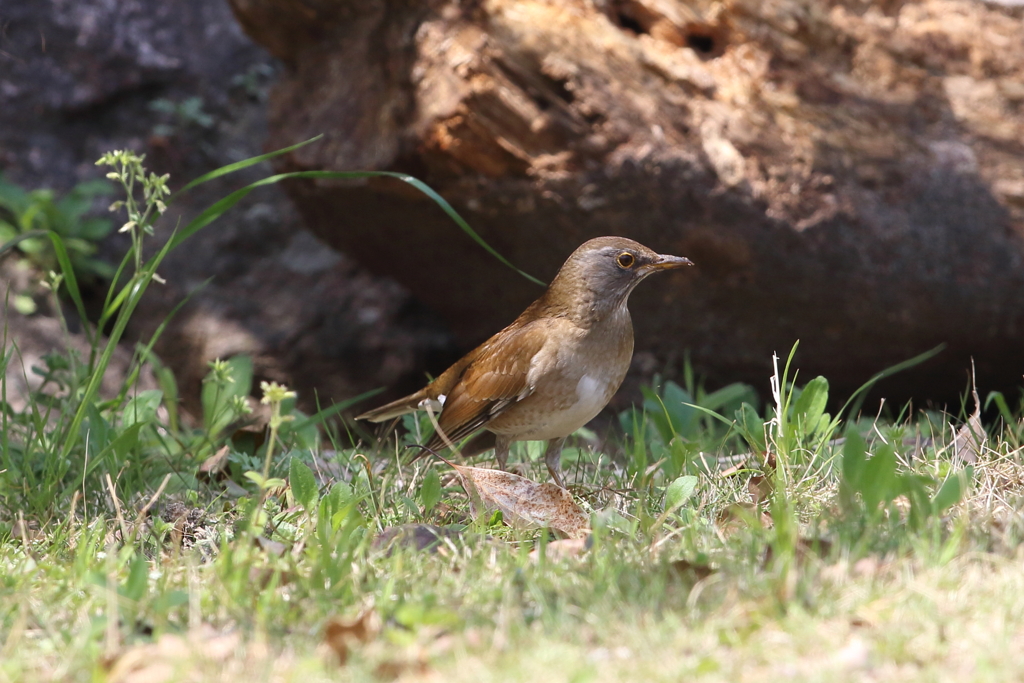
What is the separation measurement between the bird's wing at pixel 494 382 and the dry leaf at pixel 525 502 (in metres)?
0.65

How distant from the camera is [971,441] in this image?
156 inches

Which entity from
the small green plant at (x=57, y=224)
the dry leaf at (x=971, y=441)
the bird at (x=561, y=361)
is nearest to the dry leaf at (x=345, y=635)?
the bird at (x=561, y=361)

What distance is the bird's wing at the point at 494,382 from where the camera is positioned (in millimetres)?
4238

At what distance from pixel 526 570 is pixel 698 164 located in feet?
A: 10.7

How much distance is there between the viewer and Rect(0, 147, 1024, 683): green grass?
2.18 meters

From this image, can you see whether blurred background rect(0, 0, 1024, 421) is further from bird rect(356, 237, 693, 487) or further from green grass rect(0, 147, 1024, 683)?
green grass rect(0, 147, 1024, 683)

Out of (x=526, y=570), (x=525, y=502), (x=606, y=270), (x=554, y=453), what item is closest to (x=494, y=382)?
(x=554, y=453)

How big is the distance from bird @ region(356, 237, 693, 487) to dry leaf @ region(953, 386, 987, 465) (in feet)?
4.36

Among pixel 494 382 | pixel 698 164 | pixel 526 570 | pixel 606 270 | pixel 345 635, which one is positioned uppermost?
pixel 698 164

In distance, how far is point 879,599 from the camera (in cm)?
234

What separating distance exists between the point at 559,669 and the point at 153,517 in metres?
2.24

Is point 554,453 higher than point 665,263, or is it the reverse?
point 665,263

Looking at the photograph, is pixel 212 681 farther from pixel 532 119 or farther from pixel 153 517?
pixel 532 119

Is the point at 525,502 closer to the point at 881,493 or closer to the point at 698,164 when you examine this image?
the point at 881,493
